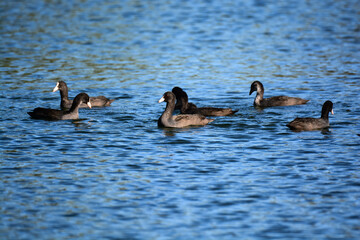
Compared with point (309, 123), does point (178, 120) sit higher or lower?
higher

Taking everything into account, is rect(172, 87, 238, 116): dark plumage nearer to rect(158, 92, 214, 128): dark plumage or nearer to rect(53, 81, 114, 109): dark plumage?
rect(158, 92, 214, 128): dark plumage

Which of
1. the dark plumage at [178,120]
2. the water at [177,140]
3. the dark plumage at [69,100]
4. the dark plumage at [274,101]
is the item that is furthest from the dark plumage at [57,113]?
the dark plumage at [274,101]

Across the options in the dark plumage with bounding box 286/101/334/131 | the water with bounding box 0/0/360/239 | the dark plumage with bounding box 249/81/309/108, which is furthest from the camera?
the dark plumage with bounding box 249/81/309/108

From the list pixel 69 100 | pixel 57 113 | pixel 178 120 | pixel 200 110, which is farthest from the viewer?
pixel 69 100

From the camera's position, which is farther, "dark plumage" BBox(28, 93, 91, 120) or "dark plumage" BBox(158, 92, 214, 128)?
"dark plumage" BBox(28, 93, 91, 120)

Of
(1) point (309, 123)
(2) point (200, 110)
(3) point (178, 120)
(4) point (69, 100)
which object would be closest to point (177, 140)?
(3) point (178, 120)

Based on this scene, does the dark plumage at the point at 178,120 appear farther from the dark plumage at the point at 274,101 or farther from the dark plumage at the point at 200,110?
the dark plumage at the point at 274,101

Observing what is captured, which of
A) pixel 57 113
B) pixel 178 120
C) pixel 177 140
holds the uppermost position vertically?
pixel 57 113

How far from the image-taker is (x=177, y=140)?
1750 centimetres

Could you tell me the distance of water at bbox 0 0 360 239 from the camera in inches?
459

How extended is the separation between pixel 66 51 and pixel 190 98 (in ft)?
34.5

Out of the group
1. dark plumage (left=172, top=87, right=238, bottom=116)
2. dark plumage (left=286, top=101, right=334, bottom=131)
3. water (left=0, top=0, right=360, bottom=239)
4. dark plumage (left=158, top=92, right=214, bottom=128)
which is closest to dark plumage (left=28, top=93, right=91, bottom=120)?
water (left=0, top=0, right=360, bottom=239)

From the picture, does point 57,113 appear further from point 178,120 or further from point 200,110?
point 200,110

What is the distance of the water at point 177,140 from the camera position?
11664 mm
